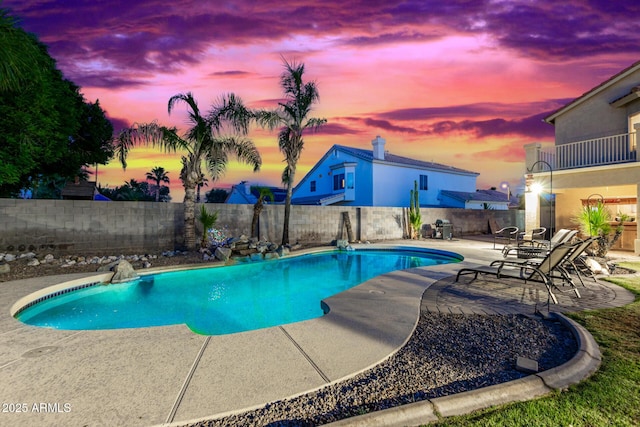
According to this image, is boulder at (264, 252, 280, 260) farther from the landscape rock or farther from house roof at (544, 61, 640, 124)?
house roof at (544, 61, 640, 124)

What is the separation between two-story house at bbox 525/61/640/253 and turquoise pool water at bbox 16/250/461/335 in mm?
6670

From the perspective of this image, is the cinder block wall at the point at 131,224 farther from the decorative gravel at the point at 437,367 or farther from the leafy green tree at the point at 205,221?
the decorative gravel at the point at 437,367

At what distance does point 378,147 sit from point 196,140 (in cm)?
1671

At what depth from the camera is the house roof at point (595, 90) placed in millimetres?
12406

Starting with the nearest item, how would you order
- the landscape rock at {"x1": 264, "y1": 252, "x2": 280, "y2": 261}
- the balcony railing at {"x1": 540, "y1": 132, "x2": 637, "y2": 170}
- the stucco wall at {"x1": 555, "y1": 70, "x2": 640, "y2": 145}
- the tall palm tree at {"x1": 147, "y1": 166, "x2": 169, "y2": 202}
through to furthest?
1. the landscape rock at {"x1": 264, "y1": 252, "x2": 280, "y2": 261}
2. the balcony railing at {"x1": 540, "y1": 132, "x2": 637, "y2": 170}
3. the stucco wall at {"x1": 555, "y1": 70, "x2": 640, "y2": 145}
4. the tall palm tree at {"x1": 147, "y1": 166, "x2": 169, "y2": 202}

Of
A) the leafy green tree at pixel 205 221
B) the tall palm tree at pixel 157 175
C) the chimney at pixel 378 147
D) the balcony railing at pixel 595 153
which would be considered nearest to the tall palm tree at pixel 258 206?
the leafy green tree at pixel 205 221

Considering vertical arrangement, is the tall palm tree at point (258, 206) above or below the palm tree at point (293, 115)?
below

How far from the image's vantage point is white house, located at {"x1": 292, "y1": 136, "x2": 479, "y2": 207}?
2453 centimetres

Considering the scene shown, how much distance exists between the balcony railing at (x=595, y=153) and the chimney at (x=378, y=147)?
1247 cm

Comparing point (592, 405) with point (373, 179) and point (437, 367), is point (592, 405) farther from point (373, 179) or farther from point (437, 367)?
point (373, 179)

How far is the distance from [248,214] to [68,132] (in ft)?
31.6

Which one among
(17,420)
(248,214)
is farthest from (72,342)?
(248,214)

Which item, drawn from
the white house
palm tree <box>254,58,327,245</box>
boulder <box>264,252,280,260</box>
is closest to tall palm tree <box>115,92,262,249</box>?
palm tree <box>254,58,327,245</box>

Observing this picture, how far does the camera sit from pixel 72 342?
348 centimetres
